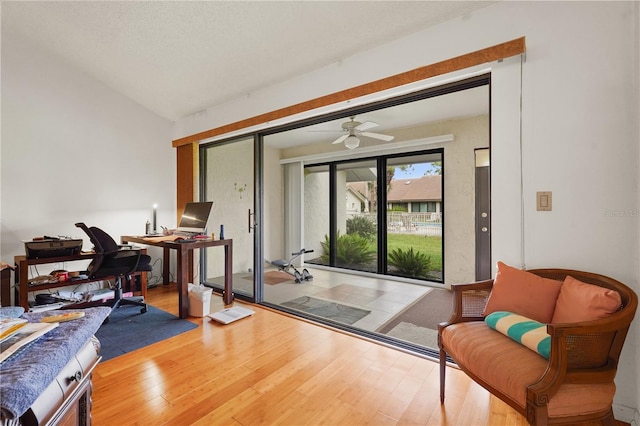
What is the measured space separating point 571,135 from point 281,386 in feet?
7.29

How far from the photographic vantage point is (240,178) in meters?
4.05

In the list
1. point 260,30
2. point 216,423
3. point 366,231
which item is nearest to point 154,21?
point 260,30

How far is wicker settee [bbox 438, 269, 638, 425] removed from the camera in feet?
3.80

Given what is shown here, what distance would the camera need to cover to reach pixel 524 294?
1590 mm

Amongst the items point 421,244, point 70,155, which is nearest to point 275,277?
point 421,244

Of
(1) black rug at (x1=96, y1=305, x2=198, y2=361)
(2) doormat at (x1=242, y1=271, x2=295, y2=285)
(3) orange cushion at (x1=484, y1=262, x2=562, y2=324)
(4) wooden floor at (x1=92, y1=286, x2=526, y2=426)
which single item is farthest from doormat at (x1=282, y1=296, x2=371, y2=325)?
(3) orange cushion at (x1=484, y1=262, x2=562, y2=324)

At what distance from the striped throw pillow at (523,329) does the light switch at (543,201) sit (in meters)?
0.69

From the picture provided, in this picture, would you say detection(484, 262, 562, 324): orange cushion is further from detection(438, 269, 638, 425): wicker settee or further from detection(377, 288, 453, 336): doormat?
detection(377, 288, 453, 336): doormat

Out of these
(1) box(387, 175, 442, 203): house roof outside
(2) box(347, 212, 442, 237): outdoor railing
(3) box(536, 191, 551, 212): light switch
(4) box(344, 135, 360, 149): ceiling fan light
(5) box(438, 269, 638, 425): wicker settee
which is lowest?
(5) box(438, 269, 638, 425): wicker settee

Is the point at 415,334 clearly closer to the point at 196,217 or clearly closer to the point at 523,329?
the point at 523,329

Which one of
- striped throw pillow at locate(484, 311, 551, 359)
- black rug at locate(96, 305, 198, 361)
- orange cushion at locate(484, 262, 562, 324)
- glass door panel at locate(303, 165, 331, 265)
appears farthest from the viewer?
glass door panel at locate(303, 165, 331, 265)

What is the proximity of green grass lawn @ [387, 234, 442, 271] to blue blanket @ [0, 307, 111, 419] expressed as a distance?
435 centimetres

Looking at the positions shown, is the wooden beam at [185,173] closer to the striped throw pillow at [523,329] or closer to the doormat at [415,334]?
the doormat at [415,334]

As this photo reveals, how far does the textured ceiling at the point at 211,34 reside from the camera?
2.21 meters
